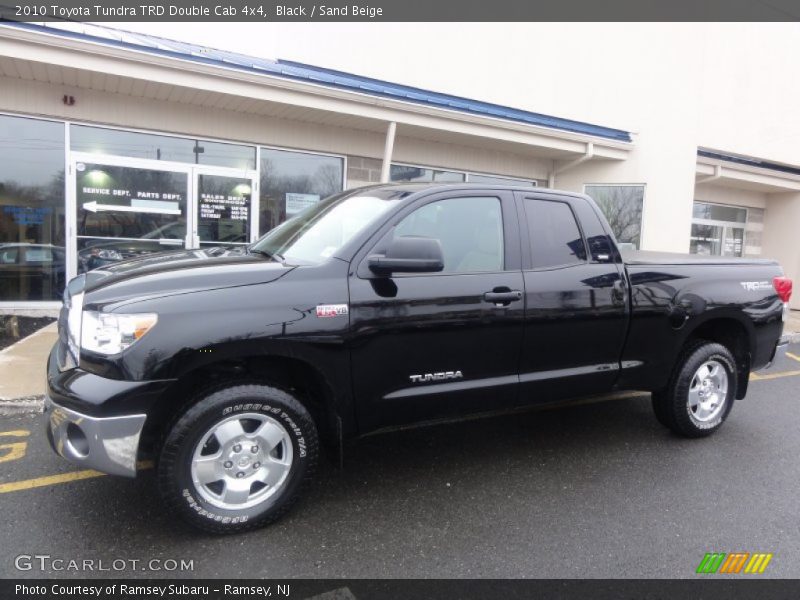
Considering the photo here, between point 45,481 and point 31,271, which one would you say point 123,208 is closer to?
point 31,271

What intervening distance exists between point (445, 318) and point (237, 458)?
1.36 metres

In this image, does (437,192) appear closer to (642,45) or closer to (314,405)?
(314,405)

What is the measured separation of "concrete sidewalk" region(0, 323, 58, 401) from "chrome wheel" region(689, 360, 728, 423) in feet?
17.7

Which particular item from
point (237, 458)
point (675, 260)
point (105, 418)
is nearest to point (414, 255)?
point (237, 458)

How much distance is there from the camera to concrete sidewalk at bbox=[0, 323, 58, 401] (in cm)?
471

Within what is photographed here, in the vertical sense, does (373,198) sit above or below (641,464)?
above

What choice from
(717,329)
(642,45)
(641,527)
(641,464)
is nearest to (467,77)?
(642,45)

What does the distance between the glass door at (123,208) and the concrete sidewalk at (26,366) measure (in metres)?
1.41

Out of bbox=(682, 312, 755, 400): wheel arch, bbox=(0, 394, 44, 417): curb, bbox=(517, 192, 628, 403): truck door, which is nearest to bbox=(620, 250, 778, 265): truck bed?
bbox=(517, 192, 628, 403): truck door

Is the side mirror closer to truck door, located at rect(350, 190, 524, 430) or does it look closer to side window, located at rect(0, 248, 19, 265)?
truck door, located at rect(350, 190, 524, 430)

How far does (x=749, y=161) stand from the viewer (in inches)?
496
